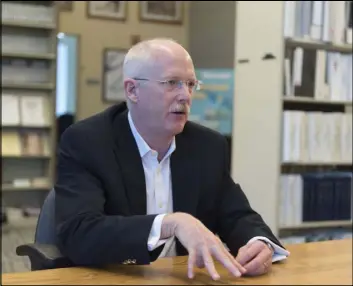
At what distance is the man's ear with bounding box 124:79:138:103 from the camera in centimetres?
156

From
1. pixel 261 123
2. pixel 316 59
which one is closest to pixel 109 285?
pixel 261 123

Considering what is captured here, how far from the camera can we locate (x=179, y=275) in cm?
116

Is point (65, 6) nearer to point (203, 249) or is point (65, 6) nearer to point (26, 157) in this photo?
point (26, 157)

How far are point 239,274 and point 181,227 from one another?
0.51 feet

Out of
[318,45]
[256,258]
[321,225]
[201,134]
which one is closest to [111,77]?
[318,45]

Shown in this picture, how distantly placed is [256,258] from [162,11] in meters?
5.67

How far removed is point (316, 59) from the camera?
11.2 ft

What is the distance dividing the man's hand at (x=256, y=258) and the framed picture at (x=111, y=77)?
5179 millimetres

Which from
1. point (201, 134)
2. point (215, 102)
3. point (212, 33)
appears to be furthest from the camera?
point (212, 33)

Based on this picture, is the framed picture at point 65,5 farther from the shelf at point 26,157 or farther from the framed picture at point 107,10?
the shelf at point 26,157

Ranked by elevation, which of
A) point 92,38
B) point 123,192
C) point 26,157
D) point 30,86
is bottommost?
point 26,157

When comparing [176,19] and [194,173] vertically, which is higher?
[176,19]

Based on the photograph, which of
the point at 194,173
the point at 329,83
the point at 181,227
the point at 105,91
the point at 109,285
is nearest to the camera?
the point at 109,285

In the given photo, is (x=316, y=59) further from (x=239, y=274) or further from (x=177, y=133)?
(x=239, y=274)
